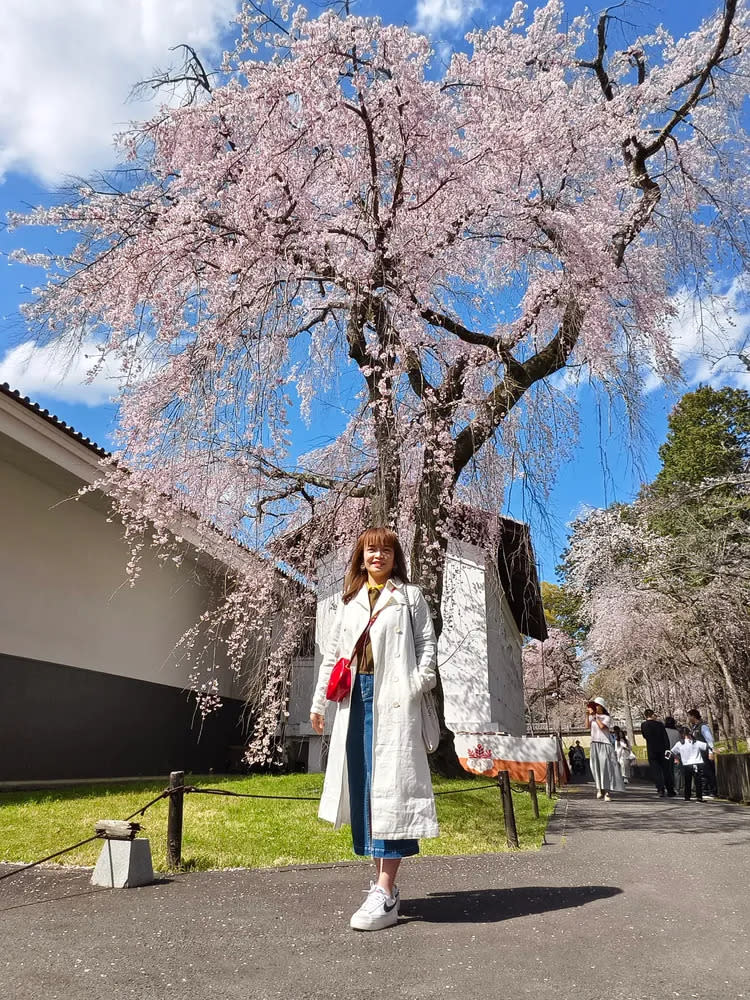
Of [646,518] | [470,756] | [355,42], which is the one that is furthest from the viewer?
[470,756]

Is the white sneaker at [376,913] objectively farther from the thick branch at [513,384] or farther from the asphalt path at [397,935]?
the thick branch at [513,384]

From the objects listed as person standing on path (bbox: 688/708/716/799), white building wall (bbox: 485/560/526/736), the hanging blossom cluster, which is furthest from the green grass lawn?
the hanging blossom cluster

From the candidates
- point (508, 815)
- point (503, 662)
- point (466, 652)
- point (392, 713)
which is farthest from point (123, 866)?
point (503, 662)

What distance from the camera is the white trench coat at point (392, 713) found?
3.52 m

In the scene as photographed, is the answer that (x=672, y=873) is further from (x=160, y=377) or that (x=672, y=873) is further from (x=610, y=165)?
(x=610, y=165)

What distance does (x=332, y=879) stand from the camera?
14.9ft

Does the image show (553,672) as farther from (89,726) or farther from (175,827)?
(175,827)

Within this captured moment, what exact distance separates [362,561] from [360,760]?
3.48 ft

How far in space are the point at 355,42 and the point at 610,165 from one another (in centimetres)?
492

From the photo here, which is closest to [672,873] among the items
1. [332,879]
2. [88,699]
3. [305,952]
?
[332,879]

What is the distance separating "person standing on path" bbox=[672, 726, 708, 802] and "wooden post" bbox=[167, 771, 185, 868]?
37.8 feet

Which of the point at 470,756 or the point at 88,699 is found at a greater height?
the point at 88,699

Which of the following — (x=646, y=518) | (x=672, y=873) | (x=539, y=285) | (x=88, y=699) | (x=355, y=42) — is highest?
(x=355, y=42)

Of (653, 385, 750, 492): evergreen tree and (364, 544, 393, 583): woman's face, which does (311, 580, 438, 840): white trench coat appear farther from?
(653, 385, 750, 492): evergreen tree
